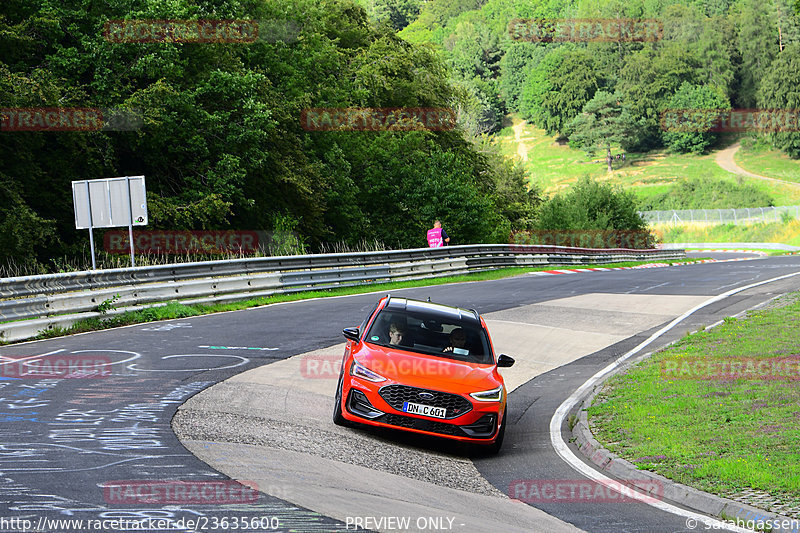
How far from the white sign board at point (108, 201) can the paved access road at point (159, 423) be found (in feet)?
11.1

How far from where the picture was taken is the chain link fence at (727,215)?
93.8m

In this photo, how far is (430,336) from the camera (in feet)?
35.0

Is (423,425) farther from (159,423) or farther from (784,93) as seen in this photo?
(784,93)

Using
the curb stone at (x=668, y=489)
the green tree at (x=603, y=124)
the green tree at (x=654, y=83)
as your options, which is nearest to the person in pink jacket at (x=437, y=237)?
the curb stone at (x=668, y=489)

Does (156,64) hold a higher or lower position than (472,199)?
higher

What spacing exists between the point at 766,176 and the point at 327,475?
13667 centimetres

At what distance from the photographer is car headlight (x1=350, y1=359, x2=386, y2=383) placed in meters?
9.59

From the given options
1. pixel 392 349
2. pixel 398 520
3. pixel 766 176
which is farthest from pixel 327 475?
pixel 766 176

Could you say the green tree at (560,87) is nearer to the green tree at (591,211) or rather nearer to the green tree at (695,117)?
the green tree at (695,117)

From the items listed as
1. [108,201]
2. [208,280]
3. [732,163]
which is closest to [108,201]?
[108,201]

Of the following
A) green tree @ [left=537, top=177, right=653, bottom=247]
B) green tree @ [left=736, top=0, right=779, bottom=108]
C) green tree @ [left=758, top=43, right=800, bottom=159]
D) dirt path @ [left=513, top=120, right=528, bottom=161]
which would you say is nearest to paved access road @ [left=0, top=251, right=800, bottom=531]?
green tree @ [left=537, top=177, right=653, bottom=247]

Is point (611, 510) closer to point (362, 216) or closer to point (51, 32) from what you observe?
point (51, 32)

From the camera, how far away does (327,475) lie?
7.59 meters

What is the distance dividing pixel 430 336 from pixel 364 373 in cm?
128
